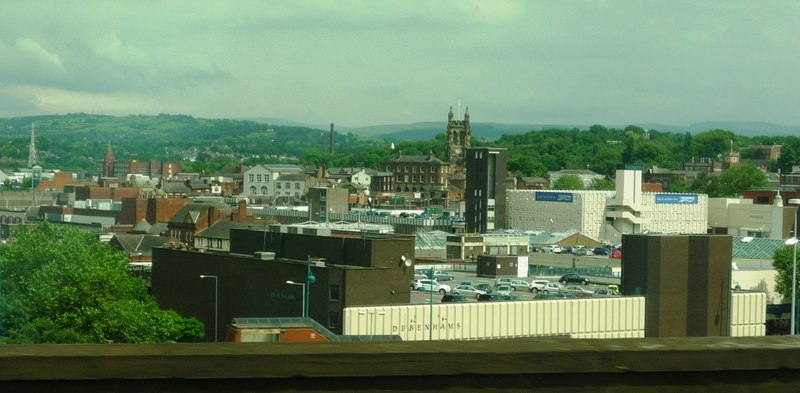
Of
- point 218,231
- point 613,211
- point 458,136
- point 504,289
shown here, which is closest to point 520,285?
point 504,289

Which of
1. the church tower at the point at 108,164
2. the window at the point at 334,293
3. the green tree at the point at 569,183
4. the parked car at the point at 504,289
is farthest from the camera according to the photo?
the church tower at the point at 108,164

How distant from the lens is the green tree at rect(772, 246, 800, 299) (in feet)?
101

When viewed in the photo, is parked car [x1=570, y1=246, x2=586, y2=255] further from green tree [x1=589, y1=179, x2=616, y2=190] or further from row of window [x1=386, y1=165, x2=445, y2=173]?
row of window [x1=386, y1=165, x2=445, y2=173]

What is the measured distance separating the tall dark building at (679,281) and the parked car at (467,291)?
5.92 meters

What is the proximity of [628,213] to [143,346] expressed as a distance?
50557mm

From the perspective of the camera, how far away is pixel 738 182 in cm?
8169

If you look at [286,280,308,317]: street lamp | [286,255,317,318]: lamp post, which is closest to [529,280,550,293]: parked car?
[286,280,308,317]: street lamp

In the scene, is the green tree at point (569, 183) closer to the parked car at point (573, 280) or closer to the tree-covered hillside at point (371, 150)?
the tree-covered hillside at point (371, 150)

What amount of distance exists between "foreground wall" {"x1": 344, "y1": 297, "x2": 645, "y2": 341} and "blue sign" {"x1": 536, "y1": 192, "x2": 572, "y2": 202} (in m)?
32.1

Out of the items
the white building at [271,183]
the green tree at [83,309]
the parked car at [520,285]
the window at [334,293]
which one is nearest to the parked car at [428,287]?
the parked car at [520,285]

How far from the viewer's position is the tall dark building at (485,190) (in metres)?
52.0

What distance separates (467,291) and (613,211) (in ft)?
83.7

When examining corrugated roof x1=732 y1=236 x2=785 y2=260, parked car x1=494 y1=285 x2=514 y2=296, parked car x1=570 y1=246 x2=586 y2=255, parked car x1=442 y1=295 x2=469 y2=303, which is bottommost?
parked car x1=570 y1=246 x2=586 y2=255

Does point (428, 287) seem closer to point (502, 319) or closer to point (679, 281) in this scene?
point (679, 281)
